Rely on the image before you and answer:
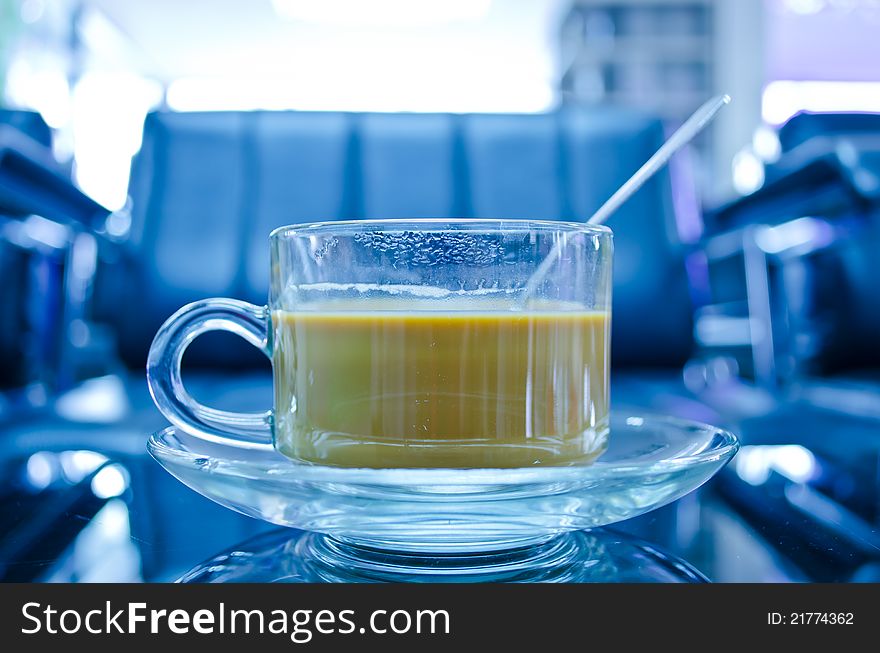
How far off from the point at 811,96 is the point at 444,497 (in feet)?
14.9

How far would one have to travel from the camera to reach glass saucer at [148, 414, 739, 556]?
0.82ft

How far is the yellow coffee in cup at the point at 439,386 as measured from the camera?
0.31 metres

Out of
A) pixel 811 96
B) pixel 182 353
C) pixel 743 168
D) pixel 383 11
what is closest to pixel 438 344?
pixel 182 353

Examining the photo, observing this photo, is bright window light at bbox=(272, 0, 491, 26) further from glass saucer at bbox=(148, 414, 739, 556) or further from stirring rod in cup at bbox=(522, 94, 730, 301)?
glass saucer at bbox=(148, 414, 739, 556)

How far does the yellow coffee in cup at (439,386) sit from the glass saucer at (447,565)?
0.03m

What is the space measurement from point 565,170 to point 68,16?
14.4ft

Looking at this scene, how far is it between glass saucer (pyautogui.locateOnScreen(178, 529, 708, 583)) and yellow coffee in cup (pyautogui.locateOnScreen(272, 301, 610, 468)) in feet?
0.11

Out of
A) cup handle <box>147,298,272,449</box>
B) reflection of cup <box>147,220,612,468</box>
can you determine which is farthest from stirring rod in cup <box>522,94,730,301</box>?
cup handle <box>147,298,272,449</box>

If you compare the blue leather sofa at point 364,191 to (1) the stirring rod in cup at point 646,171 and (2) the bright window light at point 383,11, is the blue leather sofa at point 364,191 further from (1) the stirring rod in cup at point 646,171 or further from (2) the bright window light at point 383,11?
(2) the bright window light at point 383,11

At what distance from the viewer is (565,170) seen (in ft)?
4.08

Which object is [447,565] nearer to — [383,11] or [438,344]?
[438,344]

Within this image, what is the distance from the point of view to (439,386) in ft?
1.01

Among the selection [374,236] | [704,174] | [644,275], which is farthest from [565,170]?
[704,174]
